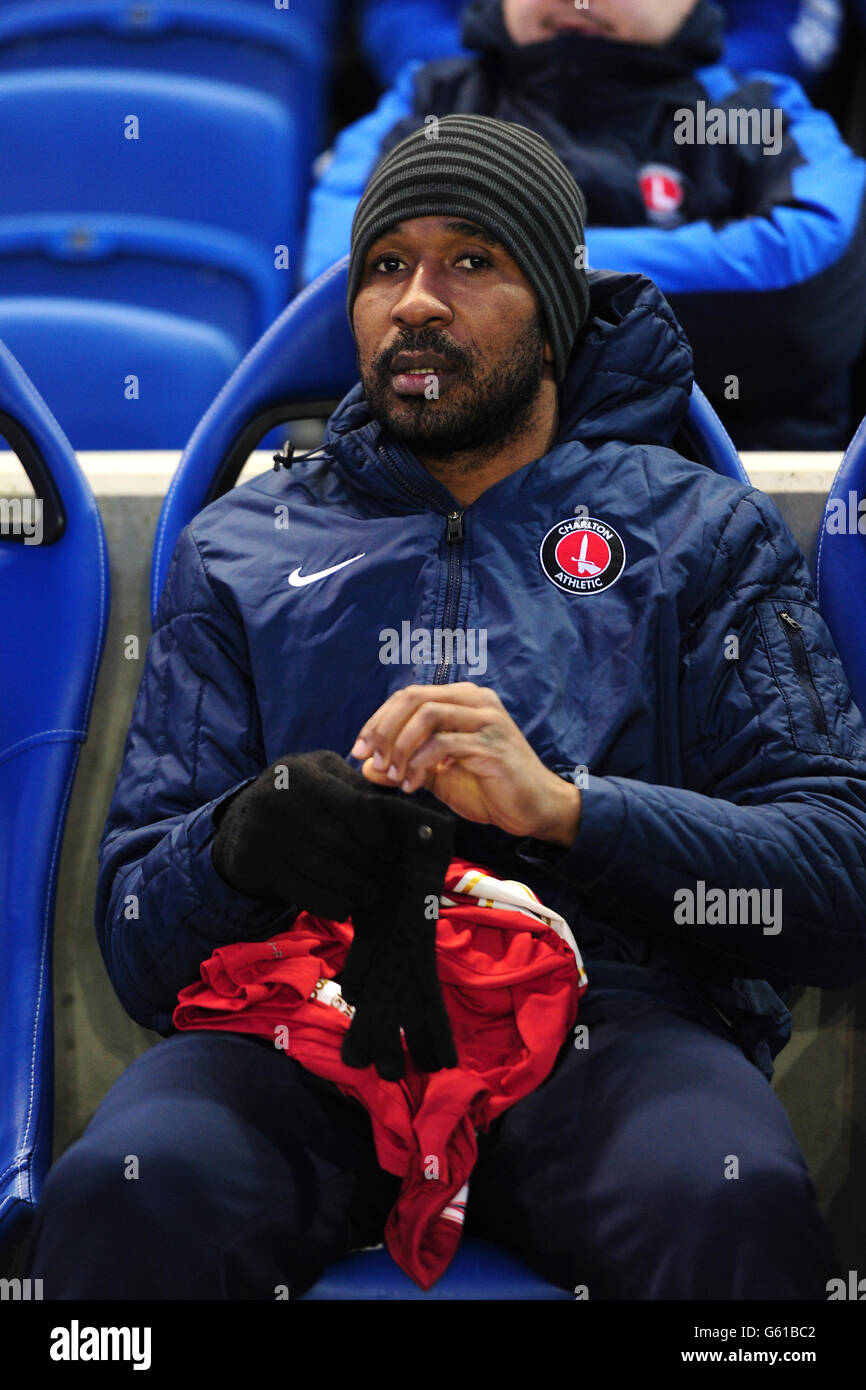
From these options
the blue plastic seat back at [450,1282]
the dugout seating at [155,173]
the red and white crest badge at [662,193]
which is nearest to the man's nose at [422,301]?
the blue plastic seat back at [450,1282]

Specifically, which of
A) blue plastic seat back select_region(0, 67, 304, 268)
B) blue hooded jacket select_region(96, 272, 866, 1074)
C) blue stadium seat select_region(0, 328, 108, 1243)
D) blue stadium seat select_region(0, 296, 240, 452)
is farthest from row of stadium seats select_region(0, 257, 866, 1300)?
blue plastic seat back select_region(0, 67, 304, 268)

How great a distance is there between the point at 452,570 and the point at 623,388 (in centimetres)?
23

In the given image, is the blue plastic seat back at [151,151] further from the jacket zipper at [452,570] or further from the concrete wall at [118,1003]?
the jacket zipper at [452,570]

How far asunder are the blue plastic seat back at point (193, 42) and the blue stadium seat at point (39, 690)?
143 cm

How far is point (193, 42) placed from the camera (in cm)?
267

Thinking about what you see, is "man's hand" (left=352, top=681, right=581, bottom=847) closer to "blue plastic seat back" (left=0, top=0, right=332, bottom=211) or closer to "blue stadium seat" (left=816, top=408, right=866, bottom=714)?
"blue stadium seat" (left=816, top=408, right=866, bottom=714)

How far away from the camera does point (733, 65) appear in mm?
2734

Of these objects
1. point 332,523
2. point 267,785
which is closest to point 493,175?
point 332,523

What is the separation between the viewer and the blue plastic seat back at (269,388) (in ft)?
4.61

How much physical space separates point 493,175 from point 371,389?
212 millimetres

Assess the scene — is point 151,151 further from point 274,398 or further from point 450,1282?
point 450,1282

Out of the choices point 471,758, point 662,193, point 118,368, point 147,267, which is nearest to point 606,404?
point 471,758
